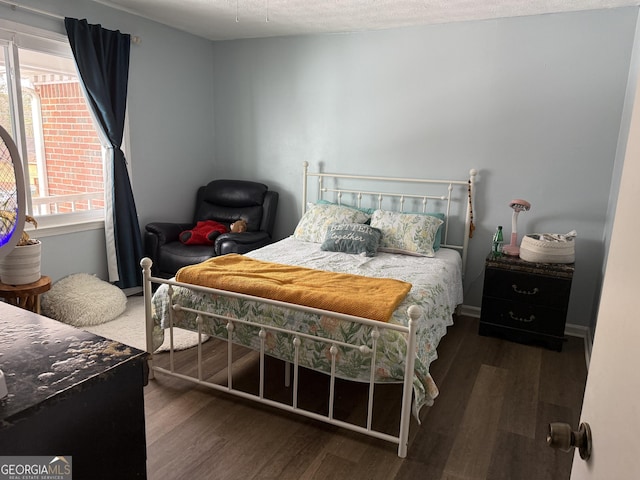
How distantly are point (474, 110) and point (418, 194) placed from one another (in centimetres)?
79

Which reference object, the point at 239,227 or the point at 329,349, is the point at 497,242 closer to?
the point at 329,349

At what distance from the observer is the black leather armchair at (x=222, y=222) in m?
3.87

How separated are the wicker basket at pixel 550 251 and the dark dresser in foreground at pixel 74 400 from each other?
2.88 metres

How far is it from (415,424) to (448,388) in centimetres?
46

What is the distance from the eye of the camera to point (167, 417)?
231 cm

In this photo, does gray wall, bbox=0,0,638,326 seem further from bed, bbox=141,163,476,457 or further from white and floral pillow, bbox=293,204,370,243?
white and floral pillow, bbox=293,204,370,243

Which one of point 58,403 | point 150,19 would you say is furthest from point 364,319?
point 150,19

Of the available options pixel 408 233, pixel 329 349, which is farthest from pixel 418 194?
pixel 329 349

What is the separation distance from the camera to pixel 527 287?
10.5 ft

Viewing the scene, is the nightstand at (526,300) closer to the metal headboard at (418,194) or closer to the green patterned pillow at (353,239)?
the metal headboard at (418,194)

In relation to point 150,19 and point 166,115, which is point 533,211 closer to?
point 166,115

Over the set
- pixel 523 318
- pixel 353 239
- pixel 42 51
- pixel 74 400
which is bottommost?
pixel 523 318

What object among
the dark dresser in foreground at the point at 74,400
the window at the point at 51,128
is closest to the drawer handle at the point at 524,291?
the dark dresser in foreground at the point at 74,400

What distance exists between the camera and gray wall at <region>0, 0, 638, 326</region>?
3318 millimetres
